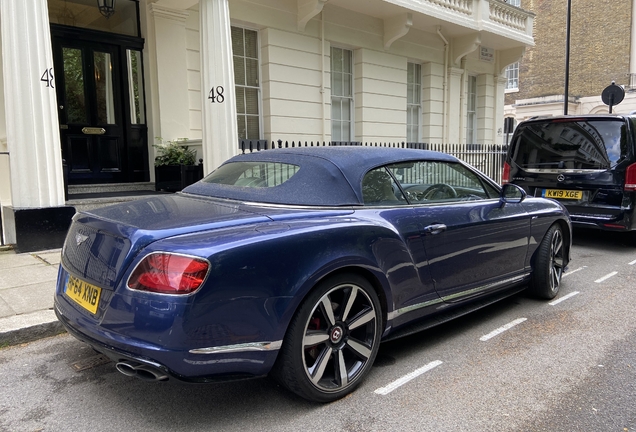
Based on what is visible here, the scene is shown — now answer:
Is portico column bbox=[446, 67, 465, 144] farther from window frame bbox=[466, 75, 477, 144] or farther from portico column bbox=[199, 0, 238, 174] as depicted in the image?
portico column bbox=[199, 0, 238, 174]

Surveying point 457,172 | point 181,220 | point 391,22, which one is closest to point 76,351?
point 181,220

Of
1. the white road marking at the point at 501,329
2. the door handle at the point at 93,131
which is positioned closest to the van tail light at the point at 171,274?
the white road marking at the point at 501,329

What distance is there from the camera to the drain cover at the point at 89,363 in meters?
3.45

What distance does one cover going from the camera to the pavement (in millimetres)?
3941

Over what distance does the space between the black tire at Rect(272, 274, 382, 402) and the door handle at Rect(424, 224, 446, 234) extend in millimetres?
683

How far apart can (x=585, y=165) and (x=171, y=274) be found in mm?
6686

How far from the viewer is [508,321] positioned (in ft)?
14.3

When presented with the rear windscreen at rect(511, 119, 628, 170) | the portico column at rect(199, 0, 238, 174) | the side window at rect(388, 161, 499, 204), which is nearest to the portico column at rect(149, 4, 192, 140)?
the portico column at rect(199, 0, 238, 174)

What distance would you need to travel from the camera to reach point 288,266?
261 centimetres

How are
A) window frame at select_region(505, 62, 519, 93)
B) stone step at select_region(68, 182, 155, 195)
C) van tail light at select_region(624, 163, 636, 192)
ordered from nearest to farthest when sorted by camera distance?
1. van tail light at select_region(624, 163, 636, 192)
2. stone step at select_region(68, 182, 155, 195)
3. window frame at select_region(505, 62, 519, 93)

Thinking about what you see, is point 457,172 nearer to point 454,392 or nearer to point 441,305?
point 441,305

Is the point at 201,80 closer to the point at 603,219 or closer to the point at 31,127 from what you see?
the point at 31,127

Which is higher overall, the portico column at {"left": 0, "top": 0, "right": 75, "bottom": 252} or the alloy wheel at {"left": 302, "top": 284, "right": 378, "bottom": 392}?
the portico column at {"left": 0, "top": 0, "right": 75, "bottom": 252}

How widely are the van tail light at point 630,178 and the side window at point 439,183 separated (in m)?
3.56
